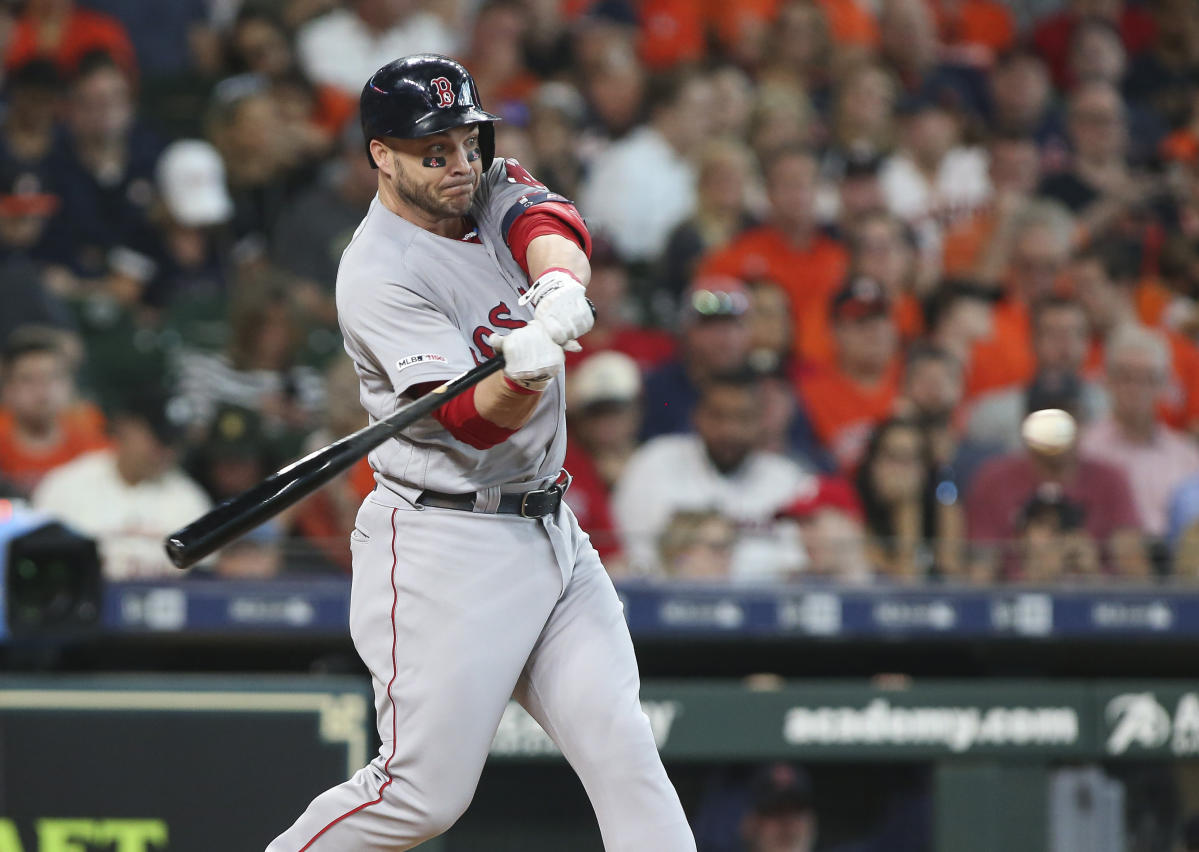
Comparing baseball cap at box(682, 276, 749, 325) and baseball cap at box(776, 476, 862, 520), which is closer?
baseball cap at box(776, 476, 862, 520)

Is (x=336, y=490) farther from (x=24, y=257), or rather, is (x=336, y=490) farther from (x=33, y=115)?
(x=33, y=115)

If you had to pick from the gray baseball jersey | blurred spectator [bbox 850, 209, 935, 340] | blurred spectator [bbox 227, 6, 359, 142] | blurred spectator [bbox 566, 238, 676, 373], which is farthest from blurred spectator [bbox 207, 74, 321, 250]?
the gray baseball jersey

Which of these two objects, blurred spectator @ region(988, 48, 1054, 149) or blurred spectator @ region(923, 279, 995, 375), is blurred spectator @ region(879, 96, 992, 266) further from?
blurred spectator @ region(923, 279, 995, 375)

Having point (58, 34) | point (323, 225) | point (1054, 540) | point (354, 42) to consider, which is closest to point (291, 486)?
point (1054, 540)

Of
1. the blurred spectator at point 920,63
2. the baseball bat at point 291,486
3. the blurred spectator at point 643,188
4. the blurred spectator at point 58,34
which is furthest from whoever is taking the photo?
the blurred spectator at point 920,63

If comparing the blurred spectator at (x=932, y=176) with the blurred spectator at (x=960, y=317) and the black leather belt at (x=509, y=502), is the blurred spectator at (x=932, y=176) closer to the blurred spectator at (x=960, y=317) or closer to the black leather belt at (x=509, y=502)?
the blurred spectator at (x=960, y=317)

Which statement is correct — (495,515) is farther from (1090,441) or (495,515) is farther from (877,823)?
(1090,441)

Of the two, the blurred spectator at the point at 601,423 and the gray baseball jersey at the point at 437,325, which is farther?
the blurred spectator at the point at 601,423

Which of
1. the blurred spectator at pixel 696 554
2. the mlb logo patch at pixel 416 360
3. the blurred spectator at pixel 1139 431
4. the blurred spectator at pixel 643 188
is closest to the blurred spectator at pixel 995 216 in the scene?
the blurred spectator at pixel 643 188
